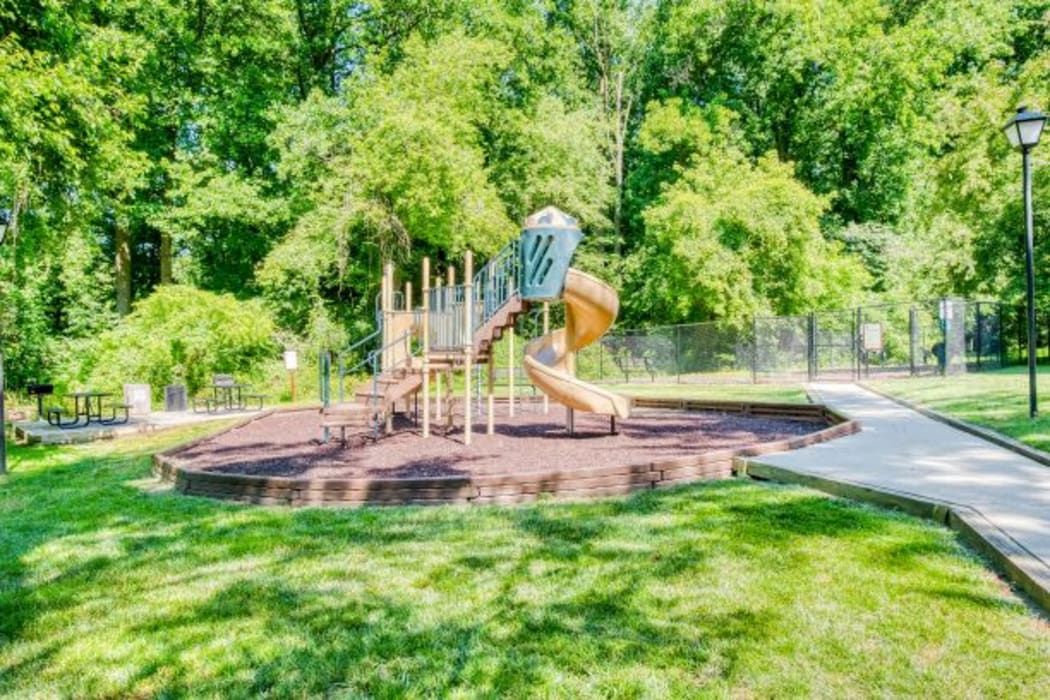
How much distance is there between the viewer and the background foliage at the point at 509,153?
23.9m

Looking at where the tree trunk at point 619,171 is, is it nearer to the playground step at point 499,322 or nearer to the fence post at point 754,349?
the fence post at point 754,349

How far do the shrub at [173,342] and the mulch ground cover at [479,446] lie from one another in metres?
7.85

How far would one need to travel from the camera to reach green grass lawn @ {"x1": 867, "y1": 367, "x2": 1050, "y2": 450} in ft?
31.0

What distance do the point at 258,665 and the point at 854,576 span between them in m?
3.46

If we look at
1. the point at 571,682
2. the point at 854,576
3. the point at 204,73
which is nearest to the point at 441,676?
the point at 571,682

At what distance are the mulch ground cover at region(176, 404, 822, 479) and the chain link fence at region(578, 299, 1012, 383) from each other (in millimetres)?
12446

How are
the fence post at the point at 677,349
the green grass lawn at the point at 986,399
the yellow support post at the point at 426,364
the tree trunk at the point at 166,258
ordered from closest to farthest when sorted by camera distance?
the green grass lawn at the point at 986,399 < the yellow support post at the point at 426,364 < the fence post at the point at 677,349 < the tree trunk at the point at 166,258

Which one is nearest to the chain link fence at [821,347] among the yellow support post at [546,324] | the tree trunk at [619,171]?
the tree trunk at [619,171]

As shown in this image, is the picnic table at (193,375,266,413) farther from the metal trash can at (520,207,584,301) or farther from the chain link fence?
the chain link fence

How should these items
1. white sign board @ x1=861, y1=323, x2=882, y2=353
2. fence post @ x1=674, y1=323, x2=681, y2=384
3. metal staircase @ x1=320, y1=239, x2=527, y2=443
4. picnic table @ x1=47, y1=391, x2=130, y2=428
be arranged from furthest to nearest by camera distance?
fence post @ x1=674, y1=323, x2=681, y2=384, white sign board @ x1=861, y1=323, x2=882, y2=353, picnic table @ x1=47, y1=391, x2=130, y2=428, metal staircase @ x1=320, y1=239, x2=527, y2=443

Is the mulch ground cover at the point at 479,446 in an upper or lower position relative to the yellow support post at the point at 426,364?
lower

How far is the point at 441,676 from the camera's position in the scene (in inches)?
130

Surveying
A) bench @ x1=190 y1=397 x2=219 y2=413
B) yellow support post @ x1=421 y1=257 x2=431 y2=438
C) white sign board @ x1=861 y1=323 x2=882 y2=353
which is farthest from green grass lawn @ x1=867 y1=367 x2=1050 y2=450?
bench @ x1=190 y1=397 x2=219 y2=413

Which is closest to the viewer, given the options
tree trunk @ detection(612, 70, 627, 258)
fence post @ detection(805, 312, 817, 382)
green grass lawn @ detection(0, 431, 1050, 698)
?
green grass lawn @ detection(0, 431, 1050, 698)
